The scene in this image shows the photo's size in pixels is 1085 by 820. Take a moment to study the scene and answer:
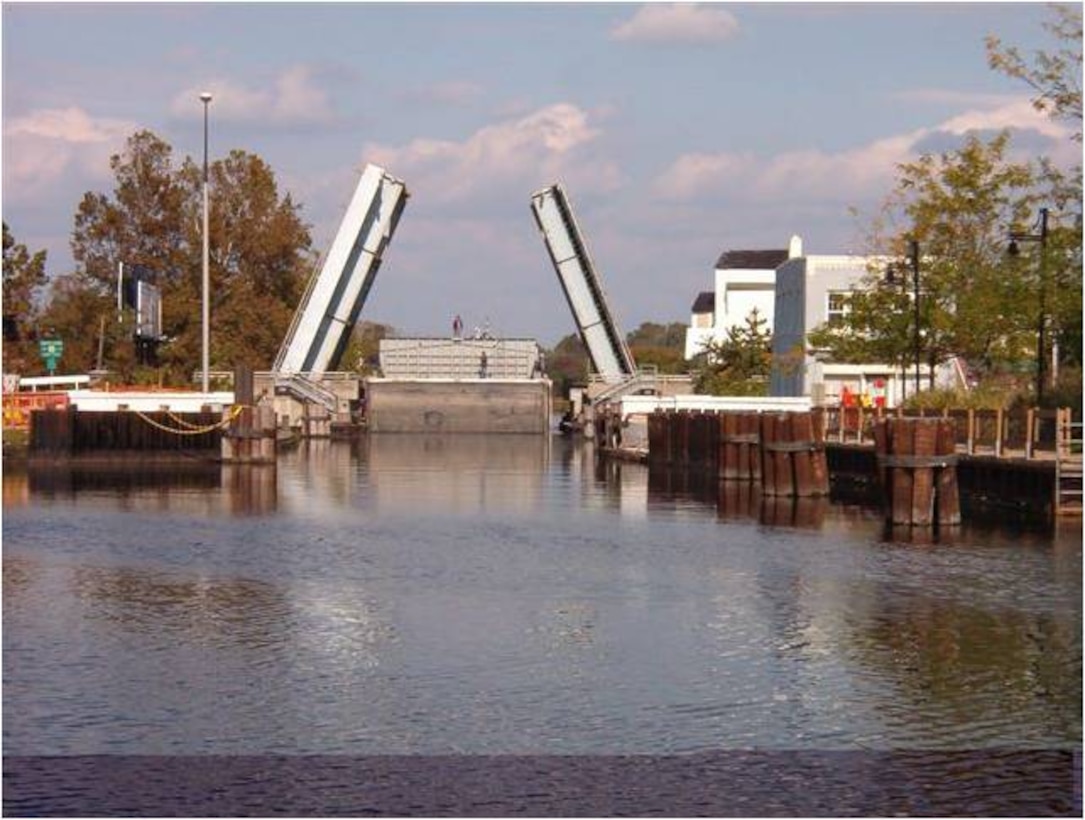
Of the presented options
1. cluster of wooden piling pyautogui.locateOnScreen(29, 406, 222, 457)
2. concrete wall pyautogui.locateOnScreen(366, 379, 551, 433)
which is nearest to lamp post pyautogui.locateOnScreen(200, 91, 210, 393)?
cluster of wooden piling pyautogui.locateOnScreen(29, 406, 222, 457)

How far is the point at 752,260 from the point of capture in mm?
135625

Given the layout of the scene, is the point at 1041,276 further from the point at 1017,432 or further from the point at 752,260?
the point at 752,260

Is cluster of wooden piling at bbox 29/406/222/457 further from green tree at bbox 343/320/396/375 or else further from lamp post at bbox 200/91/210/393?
green tree at bbox 343/320/396/375

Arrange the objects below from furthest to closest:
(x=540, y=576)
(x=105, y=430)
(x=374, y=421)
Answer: (x=374, y=421) → (x=105, y=430) → (x=540, y=576)

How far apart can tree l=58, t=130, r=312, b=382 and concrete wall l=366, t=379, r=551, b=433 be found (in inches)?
214

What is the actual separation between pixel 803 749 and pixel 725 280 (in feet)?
395

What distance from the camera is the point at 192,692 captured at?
1440 cm

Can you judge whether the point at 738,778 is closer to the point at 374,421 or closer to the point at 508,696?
the point at 508,696

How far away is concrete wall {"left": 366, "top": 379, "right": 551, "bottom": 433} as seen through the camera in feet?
265

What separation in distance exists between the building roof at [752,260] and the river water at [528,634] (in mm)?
102727

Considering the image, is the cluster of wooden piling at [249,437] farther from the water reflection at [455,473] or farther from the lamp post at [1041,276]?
the lamp post at [1041,276]

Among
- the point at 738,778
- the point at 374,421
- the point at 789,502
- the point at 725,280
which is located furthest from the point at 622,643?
the point at 725,280

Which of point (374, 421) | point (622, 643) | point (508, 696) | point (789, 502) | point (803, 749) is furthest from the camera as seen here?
point (374, 421)

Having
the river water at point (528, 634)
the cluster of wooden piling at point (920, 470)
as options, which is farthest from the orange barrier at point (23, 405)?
the cluster of wooden piling at point (920, 470)
